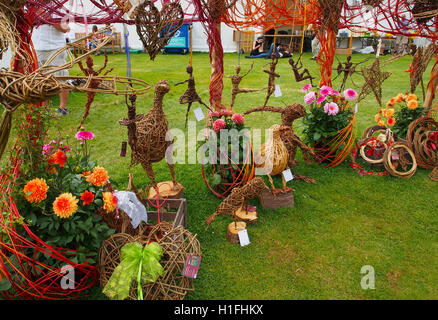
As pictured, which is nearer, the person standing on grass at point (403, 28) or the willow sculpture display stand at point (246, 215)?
the willow sculpture display stand at point (246, 215)

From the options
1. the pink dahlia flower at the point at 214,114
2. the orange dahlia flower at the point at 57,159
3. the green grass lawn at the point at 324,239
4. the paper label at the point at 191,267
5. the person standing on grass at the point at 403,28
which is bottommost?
the green grass lawn at the point at 324,239

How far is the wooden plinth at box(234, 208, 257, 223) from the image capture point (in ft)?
7.84

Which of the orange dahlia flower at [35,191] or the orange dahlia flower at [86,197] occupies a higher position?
the orange dahlia flower at [35,191]

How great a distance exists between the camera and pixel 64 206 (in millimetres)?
1476

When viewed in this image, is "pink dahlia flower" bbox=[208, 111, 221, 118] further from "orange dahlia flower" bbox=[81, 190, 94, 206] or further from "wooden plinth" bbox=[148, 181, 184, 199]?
"orange dahlia flower" bbox=[81, 190, 94, 206]

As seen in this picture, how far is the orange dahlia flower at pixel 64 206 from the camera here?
1472 mm

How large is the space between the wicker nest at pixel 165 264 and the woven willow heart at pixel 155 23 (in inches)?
50.7

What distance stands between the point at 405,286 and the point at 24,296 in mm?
2222

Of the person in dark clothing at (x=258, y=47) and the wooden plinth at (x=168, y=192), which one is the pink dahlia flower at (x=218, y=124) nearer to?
the wooden plinth at (x=168, y=192)

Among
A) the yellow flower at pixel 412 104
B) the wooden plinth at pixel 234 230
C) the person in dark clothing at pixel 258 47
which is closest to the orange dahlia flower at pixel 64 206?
the wooden plinth at pixel 234 230

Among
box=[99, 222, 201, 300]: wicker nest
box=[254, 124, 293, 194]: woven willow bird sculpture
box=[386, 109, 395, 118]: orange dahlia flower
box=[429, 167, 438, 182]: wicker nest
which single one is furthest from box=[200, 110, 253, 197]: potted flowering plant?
box=[429, 167, 438, 182]: wicker nest

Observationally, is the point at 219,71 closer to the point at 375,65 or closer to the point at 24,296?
the point at 375,65

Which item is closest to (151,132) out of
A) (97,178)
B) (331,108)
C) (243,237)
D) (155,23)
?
(97,178)

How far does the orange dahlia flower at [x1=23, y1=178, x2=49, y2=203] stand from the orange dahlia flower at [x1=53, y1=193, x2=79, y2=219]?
82mm
